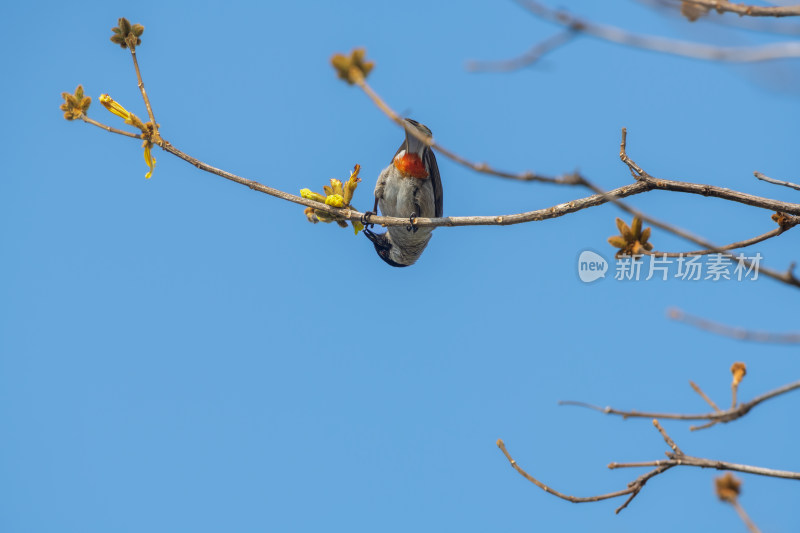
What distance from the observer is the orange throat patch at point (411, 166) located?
31.6 feet

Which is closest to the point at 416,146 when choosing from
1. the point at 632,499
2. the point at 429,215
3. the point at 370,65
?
the point at 429,215

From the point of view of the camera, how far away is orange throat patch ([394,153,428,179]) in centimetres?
962

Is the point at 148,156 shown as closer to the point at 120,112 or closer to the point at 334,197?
the point at 120,112

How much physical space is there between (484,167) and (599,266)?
202 inches

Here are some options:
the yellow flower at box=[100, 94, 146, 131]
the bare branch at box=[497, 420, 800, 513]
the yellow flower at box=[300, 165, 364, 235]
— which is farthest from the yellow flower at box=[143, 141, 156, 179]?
the bare branch at box=[497, 420, 800, 513]

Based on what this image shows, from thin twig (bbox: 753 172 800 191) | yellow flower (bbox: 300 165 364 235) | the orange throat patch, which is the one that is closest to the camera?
thin twig (bbox: 753 172 800 191)

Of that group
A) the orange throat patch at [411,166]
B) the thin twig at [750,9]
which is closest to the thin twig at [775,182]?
the thin twig at [750,9]

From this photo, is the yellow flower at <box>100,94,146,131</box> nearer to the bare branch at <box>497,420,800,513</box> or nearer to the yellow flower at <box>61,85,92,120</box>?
the yellow flower at <box>61,85,92,120</box>

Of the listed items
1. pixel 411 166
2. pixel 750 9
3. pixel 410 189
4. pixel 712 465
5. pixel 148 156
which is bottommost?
pixel 712 465

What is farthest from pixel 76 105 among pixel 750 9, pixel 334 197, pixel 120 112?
pixel 750 9

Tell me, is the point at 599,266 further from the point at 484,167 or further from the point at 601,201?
the point at 484,167

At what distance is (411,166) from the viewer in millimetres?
9680

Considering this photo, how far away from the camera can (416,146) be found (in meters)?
9.23

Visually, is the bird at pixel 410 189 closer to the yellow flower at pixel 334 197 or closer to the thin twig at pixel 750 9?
the yellow flower at pixel 334 197
